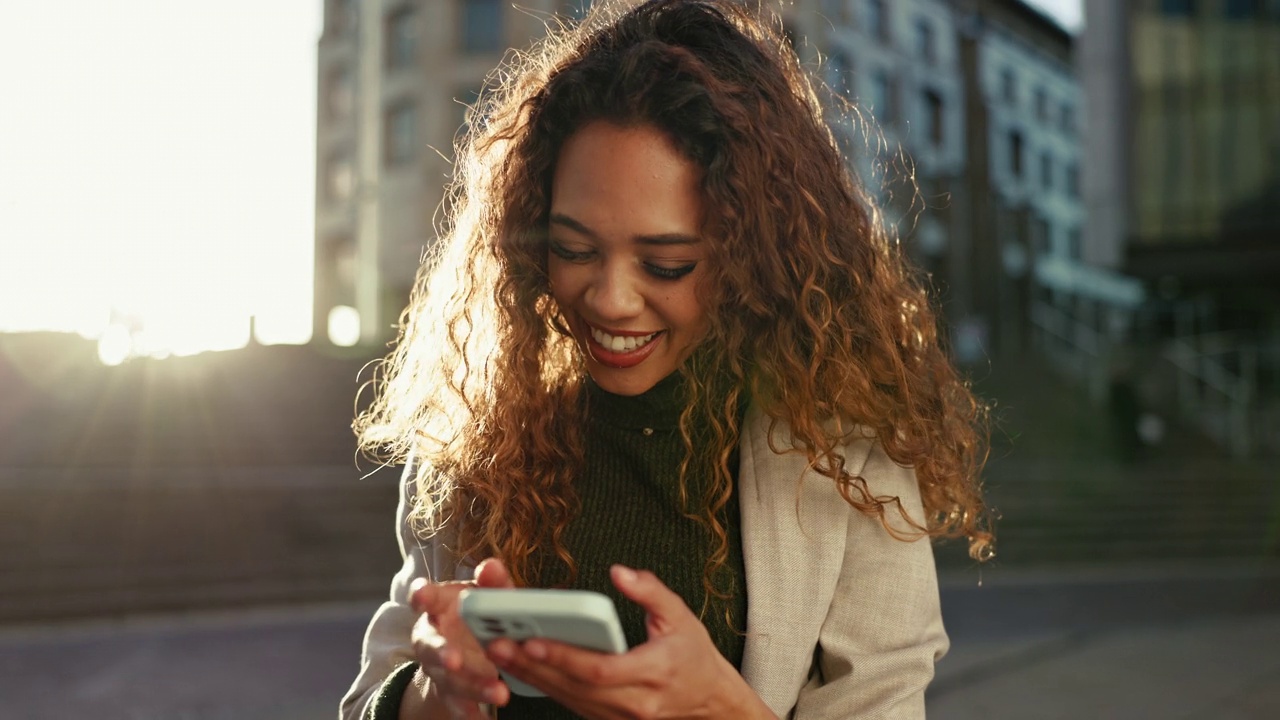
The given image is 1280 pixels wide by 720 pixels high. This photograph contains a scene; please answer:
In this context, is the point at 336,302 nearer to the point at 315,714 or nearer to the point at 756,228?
the point at 315,714

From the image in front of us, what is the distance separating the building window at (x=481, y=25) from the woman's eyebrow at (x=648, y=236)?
25074 millimetres

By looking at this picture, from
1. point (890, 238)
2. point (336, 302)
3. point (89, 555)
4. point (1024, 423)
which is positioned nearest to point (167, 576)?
point (89, 555)

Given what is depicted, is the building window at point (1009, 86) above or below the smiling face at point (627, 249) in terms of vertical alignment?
above

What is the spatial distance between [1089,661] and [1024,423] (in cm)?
1045

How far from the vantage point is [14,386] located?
12.5 meters

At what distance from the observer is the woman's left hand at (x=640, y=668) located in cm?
113

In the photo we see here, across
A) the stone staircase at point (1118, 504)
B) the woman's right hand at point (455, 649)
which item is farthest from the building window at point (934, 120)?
the woman's right hand at point (455, 649)

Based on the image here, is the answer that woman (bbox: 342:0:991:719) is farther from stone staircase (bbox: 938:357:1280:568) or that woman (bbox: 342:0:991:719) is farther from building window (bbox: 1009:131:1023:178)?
building window (bbox: 1009:131:1023:178)

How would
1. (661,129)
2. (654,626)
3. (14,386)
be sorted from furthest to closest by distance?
(14,386) → (661,129) → (654,626)

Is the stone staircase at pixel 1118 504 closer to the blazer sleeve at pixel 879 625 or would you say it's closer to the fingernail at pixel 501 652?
the blazer sleeve at pixel 879 625

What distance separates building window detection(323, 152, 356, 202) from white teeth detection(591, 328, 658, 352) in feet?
94.6

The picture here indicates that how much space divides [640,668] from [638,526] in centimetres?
53

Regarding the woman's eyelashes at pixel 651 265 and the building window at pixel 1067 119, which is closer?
the woman's eyelashes at pixel 651 265

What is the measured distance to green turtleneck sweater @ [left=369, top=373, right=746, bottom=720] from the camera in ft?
5.23
